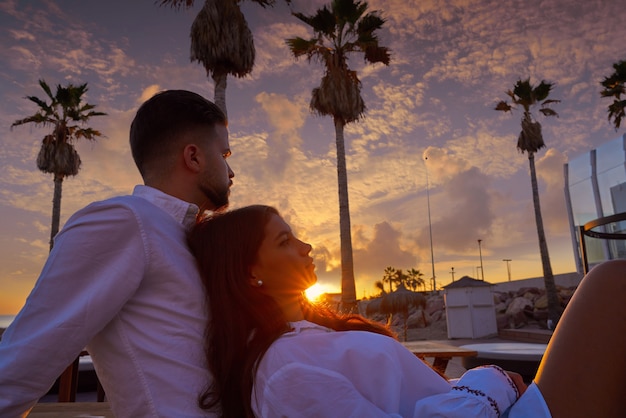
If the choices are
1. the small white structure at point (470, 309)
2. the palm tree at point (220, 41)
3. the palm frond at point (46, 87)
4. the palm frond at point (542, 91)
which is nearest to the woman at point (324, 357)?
the palm tree at point (220, 41)

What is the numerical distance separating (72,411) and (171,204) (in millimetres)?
1444

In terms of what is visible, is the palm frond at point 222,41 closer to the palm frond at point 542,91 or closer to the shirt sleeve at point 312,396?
the shirt sleeve at point 312,396

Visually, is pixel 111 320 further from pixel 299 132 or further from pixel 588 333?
pixel 299 132

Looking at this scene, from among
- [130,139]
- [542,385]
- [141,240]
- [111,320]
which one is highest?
[130,139]

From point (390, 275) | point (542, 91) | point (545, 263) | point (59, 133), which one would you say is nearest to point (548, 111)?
point (542, 91)

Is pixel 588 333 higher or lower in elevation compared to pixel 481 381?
higher

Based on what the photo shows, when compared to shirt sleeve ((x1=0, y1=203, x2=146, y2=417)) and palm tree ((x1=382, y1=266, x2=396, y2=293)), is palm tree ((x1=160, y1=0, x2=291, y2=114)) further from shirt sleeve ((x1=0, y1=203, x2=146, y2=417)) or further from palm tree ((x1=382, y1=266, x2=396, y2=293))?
palm tree ((x1=382, y1=266, x2=396, y2=293))

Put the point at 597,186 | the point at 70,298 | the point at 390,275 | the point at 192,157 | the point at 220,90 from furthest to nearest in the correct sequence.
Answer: the point at 390,275 < the point at 597,186 < the point at 220,90 < the point at 192,157 < the point at 70,298

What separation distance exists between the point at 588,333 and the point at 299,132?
11.9 metres

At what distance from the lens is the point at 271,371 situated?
1.20 m

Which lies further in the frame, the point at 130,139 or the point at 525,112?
the point at 525,112

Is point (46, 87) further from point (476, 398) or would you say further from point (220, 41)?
point (476, 398)

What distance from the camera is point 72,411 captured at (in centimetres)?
220

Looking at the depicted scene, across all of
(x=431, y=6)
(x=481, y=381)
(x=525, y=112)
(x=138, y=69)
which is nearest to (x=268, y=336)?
(x=481, y=381)
